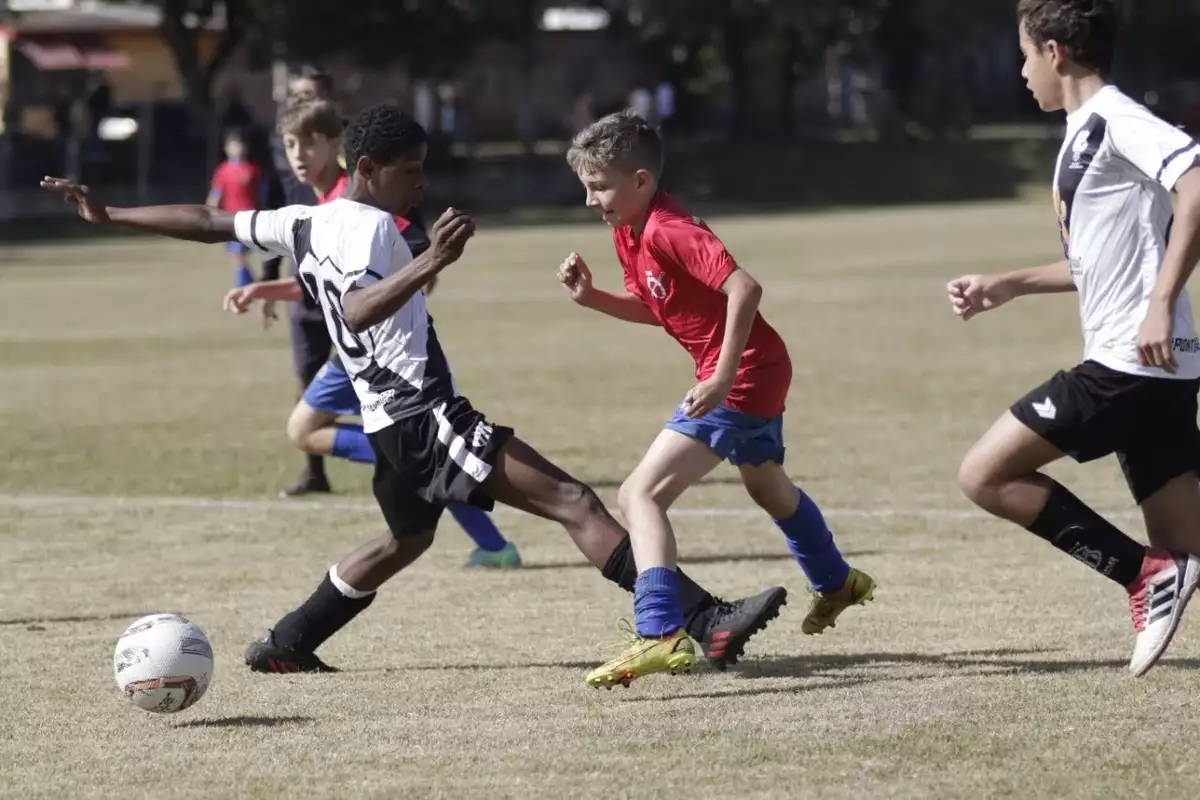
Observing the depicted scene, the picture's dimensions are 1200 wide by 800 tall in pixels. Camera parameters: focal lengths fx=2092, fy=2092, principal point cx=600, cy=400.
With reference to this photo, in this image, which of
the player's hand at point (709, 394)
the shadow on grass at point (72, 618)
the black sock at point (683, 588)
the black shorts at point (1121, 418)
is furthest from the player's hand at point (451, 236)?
the shadow on grass at point (72, 618)

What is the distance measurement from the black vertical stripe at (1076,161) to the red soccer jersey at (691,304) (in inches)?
39.6

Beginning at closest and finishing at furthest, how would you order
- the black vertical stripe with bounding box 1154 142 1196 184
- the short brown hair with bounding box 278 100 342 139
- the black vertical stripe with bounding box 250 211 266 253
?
the black vertical stripe with bounding box 1154 142 1196 184, the black vertical stripe with bounding box 250 211 266 253, the short brown hair with bounding box 278 100 342 139

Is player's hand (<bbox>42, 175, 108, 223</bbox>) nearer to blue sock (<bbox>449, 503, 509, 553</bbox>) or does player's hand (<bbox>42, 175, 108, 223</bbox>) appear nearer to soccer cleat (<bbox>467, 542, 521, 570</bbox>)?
blue sock (<bbox>449, 503, 509, 553</bbox>)

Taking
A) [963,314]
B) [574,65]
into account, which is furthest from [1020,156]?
[963,314]

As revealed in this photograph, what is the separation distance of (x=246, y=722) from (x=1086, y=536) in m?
2.56

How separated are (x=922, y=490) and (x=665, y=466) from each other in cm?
453

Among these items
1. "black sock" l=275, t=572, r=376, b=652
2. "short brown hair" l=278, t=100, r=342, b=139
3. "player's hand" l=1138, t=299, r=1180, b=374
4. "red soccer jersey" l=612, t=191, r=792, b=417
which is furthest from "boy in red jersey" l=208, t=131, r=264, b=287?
"player's hand" l=1138, t=299, r=1180, b=374

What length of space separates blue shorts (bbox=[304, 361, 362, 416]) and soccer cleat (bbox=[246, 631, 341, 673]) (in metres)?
2.84

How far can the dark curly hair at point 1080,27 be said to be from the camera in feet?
19.7

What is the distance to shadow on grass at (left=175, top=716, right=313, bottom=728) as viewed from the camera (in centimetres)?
604

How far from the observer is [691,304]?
21.9ft

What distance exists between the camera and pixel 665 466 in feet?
21.6

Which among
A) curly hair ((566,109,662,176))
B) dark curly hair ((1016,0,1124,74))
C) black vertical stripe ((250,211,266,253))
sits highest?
dark curly hair ((1016,0,1124,74))

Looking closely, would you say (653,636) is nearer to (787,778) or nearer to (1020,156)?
(787,778)
